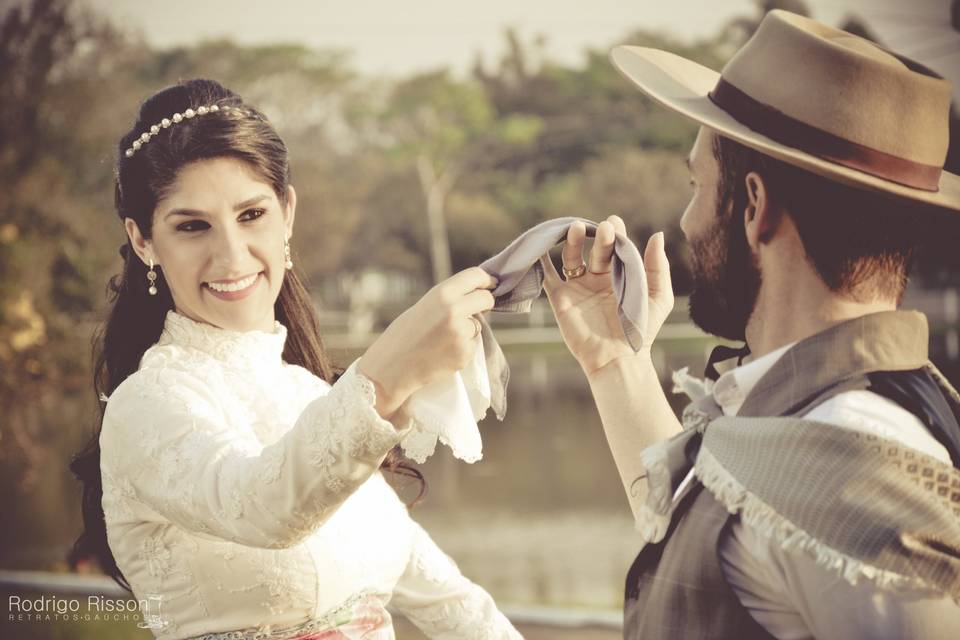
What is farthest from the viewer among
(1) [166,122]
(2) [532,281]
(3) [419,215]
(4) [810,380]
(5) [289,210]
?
(3) [419,215]

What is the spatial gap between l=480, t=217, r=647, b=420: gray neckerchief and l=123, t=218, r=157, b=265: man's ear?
748 millimetres

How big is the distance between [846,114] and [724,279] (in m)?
0.34

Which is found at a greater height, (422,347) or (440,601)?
(422,347)

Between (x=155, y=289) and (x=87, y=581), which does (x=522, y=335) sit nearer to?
(x=87, y=581)

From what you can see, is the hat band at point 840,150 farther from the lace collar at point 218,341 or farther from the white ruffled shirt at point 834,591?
the lace collar at point 218,341

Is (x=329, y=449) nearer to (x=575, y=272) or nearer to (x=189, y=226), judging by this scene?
(x=189, y=226)

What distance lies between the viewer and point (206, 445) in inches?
75.4

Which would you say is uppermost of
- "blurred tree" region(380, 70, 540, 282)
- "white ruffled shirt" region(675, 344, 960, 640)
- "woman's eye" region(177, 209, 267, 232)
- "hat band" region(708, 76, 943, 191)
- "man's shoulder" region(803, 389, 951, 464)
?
"hat band" region(708, 76, 943, 191)

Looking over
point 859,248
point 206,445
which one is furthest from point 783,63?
point 206,445

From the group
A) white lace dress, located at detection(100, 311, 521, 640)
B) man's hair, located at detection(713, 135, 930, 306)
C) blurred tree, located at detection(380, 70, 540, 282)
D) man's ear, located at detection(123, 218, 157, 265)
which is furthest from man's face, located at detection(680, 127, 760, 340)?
blurred tree, located at detection(380, 70, 540, 282)

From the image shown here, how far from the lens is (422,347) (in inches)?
68.4

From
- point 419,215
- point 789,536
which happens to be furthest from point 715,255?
point 419,215

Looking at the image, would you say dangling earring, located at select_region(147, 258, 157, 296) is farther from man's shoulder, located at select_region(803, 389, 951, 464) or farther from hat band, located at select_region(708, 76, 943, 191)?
man's shoulder, located at select_region(803, 389, 951, 464)

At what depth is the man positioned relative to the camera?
1524 mm
